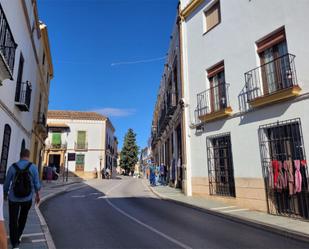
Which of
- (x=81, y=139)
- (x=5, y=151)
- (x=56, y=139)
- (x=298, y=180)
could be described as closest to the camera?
(x=298, y=180)

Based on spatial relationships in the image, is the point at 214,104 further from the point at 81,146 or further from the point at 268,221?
the point at 81,146

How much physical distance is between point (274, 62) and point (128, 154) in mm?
57933

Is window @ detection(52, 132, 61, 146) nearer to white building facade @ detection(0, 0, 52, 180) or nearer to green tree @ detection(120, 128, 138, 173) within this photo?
white building facade @ detection(0, 0, 52, 180)

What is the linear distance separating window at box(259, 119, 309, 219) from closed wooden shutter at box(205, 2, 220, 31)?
19.2 feet

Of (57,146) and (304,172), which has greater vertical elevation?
(57,146)

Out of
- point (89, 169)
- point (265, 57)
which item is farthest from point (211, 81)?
point (89, 169)

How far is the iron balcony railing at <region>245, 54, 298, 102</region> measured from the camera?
841 centimetres

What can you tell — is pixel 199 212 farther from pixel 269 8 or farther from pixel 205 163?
pixel 269 8

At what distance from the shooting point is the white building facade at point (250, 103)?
811 cm

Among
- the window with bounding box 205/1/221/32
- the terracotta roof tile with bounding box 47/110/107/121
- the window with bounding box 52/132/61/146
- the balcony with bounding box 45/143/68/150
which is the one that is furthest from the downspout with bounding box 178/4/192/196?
the window with bounding box 52/132/61/146

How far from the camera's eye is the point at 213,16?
12.7 metres

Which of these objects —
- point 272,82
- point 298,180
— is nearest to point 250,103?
point 272,82

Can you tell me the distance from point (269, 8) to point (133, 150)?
192 feet

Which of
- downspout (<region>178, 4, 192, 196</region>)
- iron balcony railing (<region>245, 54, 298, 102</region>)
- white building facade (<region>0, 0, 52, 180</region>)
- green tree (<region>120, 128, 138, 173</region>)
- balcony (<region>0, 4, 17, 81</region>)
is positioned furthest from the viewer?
green tree (<region>120, 128, 138, 173</region>)
